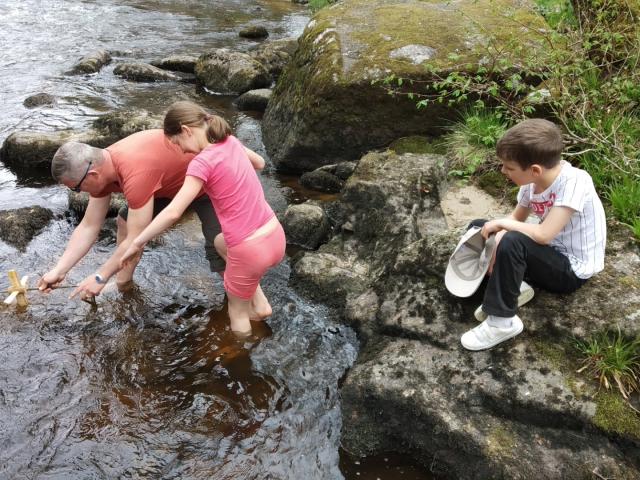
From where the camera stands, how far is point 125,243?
3936 millimetres

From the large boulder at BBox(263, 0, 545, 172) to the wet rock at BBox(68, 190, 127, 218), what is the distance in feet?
6.46

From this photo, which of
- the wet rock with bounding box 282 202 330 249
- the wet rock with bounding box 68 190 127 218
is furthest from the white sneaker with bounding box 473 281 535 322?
the wet rock with bounding box 68 190 127 218

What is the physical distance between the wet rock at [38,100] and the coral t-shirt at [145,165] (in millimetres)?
5876

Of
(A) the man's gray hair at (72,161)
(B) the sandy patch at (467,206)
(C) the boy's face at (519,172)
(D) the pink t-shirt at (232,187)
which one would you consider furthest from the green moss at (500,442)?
(A) the man's gray hair at (72,161)

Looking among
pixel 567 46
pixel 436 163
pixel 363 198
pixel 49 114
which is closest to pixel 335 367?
pixel 363 198

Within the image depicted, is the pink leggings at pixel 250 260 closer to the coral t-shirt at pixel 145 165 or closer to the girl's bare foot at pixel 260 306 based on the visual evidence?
the girl's bare foot at pixel 260 306

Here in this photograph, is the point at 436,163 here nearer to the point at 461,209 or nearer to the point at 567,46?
the point at 461,209

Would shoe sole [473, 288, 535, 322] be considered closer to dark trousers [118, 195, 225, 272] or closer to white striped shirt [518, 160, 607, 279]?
white striped shirt [518, 160, 607, 279]

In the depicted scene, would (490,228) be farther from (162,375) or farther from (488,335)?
(162,375)

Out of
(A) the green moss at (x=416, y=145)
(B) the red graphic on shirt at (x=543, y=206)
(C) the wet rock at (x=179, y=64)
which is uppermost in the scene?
(B) the red graphic on shirt at (x=543, y=206)

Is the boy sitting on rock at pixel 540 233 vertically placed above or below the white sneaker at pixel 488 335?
above

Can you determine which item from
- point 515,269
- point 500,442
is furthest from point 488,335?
point 500,442

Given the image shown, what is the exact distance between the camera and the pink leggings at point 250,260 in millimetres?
3730

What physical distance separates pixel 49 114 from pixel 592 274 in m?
8.07
